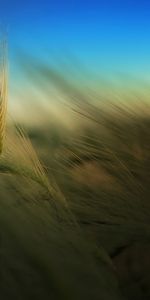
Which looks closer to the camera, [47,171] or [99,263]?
[99,263]

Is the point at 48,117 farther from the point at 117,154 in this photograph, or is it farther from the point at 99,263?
the point at 99,263

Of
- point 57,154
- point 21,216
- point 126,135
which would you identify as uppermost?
point 126,135

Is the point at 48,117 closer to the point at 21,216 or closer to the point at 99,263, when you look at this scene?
the point at 21,216

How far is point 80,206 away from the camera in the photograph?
0.80 metres

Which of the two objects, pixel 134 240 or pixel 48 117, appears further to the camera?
pixel 48 117

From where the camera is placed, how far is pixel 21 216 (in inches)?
29.3

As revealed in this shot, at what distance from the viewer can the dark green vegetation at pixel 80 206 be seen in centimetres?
66

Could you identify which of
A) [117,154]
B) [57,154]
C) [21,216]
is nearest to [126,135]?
[117,154]

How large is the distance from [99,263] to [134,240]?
10 centimetres

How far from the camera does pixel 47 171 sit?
83cm

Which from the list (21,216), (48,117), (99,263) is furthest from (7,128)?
(99,263)

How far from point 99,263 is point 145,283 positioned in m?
0.08

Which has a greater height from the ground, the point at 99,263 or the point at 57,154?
the point at 57,154

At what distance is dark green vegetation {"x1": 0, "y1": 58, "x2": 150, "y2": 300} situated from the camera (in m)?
0.66
